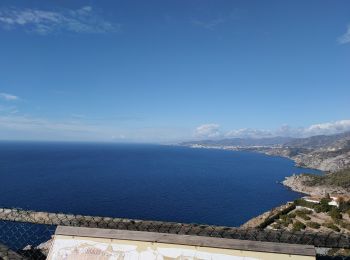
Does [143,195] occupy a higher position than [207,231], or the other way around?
[207,231]

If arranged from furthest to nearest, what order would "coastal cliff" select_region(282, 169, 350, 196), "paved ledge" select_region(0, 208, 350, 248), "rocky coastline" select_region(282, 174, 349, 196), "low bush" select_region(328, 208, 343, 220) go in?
1. "coastal cliff" select_region(282, 169, 350, 196)
2. "rocky coastline" select_region(282, 174, 349, 196)
3. "low bush" select_region(328, 208, 343, 220)
4. "paved ledge" select_region(0, 208, 350, 248)

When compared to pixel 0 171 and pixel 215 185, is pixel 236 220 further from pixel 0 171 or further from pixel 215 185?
pixel 0 171

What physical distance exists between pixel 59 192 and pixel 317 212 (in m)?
57.3

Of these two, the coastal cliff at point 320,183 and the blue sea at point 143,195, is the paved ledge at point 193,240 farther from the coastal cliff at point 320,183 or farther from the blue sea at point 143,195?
the coastal cliff at point 320,183

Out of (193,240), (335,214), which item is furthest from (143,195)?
(193,240)

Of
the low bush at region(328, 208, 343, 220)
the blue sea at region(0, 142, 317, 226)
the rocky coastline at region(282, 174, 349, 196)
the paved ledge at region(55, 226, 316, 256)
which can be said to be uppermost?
the paved ledge at region(55, 226, 316, 256)

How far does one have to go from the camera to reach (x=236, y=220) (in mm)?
66625

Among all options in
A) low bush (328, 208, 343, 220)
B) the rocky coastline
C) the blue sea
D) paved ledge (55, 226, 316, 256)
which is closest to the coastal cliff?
the rocky coastline

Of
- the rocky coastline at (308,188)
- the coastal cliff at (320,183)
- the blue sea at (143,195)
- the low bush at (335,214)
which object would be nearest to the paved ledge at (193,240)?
the low bush at (335,214)

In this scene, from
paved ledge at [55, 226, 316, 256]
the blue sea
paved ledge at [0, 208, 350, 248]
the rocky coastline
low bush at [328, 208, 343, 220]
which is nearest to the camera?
paved ledge at [55, 226, 316, 256]

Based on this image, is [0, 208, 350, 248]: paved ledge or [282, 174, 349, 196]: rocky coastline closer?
[0, 208, 350, 248]: paved ledge

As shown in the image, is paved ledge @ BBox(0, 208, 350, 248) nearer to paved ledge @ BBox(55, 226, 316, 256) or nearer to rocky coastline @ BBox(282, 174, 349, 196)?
paved ledge @ BBox(55, 226, 316, 256)

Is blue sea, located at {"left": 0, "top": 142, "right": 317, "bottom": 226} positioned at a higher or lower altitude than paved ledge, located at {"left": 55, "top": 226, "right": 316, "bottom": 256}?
lower

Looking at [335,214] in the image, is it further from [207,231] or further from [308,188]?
[308,188]
